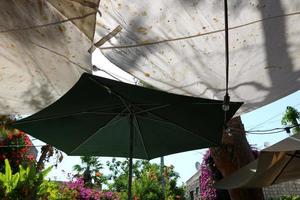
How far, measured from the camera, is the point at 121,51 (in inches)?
107

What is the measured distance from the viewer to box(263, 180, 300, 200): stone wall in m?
10.7

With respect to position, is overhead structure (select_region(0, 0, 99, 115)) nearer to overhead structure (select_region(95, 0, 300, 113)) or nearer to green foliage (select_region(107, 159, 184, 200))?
overhead structure (select_region(95, 0, 300, 113))

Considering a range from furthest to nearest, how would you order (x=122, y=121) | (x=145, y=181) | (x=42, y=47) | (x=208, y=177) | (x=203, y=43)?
(x=145, y=181) → (x=208, y=177) → (x=122, y=121) → (x=42, y=47) → (x=203, y=43)

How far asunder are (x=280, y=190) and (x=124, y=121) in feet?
28.7

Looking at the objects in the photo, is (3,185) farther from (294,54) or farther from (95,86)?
(294,54)

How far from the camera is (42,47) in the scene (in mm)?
2893

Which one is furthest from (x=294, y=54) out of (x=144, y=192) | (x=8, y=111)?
(x=144, y=192)

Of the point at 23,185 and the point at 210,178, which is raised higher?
the point at 210,178

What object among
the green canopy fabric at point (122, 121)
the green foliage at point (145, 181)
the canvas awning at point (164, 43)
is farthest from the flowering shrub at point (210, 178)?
the green foliage at point (145, 181)

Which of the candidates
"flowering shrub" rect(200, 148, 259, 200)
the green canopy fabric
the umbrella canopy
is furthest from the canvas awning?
"flowering shrub" rect(200, 148, 259, 200)

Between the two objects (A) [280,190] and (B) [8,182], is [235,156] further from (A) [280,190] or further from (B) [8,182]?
(A) [280,190]

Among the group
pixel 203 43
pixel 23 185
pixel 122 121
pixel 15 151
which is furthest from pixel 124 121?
pixel 15 151

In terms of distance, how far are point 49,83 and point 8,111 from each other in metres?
1.01

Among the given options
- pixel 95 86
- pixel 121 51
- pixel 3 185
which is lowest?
pixel 3 185
